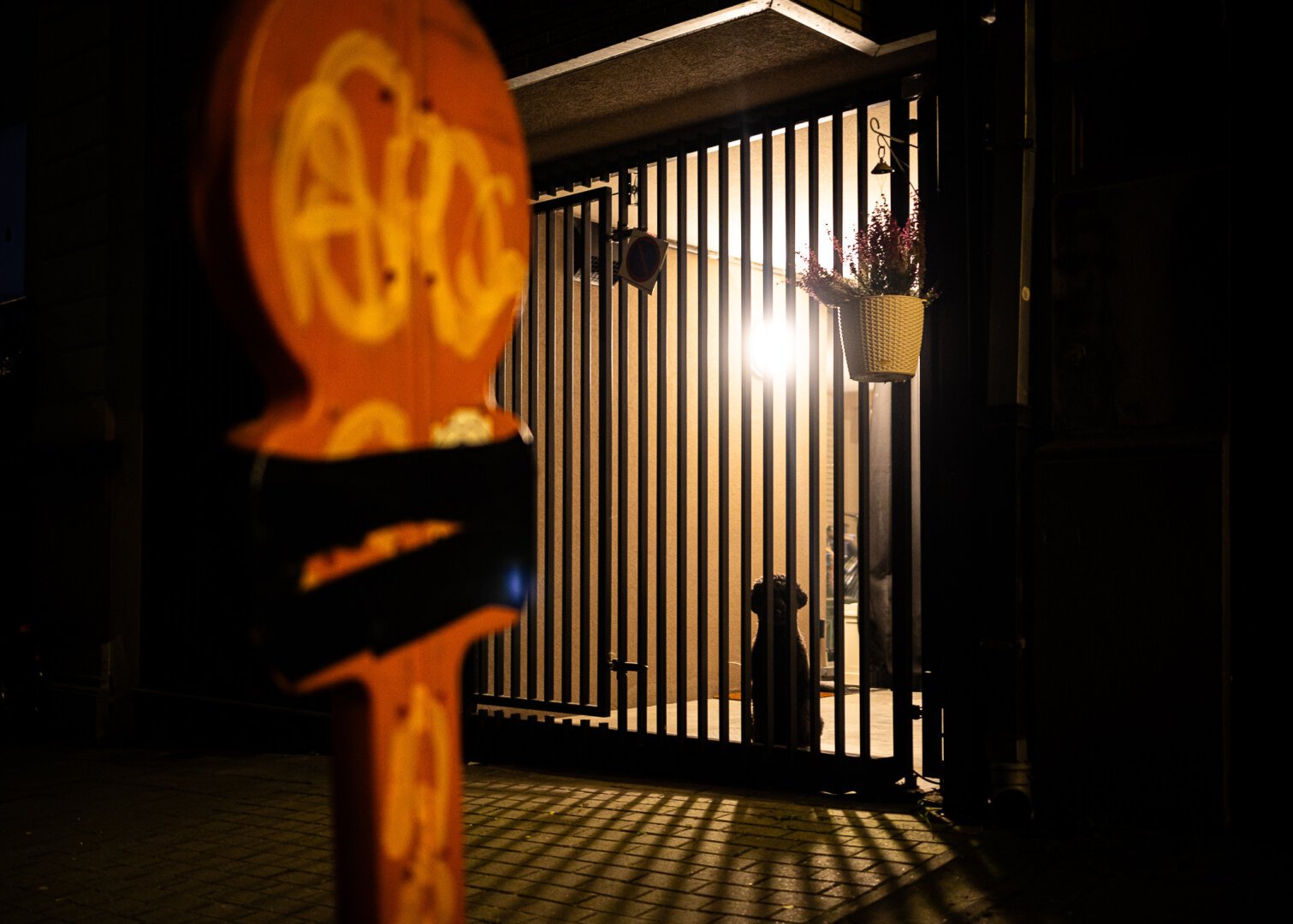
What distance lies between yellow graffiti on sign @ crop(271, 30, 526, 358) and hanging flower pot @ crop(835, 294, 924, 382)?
4.34 m

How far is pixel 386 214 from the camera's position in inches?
68.2

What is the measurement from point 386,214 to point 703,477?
5.62 meters

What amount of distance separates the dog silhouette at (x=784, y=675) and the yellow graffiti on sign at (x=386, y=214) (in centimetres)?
505

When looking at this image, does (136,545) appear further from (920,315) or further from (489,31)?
(920,315)

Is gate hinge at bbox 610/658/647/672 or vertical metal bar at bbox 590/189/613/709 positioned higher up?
vertical metal bar at bbox 590/189/613/709

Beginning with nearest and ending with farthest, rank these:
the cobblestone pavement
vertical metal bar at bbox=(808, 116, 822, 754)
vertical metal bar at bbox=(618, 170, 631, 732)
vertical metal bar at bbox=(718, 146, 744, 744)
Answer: the cobblestone pavement, vertical metal bar at bbox=(808, 116, 822, 754), vertical metal bar at bbox=(718, 146, 744, 744), vertical metal bar at bbox=(618, 170, 631, 732)

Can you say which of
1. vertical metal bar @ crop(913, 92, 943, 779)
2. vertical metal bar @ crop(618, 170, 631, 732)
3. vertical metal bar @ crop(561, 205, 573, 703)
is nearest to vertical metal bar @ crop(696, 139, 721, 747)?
vertical metal bar @ crop(618, 170, 631, 732)

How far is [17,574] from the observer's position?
1116 centimetres

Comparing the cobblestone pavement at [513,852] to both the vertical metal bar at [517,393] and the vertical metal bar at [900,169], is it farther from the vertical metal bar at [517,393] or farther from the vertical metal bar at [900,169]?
the vertical metal bar at [900,169]

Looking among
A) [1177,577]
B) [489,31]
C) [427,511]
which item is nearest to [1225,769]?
[1177,577]

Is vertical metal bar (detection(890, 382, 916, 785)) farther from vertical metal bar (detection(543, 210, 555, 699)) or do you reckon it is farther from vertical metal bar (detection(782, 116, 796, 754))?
vertical metal bar (detection(543, 210, 555, 699))

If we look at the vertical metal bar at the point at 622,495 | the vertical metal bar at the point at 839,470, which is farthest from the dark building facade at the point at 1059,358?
the vertical metal bar at the point at 622,495

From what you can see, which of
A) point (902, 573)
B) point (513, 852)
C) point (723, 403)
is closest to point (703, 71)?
point (723, 403)

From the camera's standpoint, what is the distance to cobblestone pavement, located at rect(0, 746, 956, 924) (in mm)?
4832
